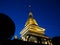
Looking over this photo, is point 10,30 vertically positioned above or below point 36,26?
below

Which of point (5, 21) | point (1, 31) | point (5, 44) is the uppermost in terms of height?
point (5, 21)

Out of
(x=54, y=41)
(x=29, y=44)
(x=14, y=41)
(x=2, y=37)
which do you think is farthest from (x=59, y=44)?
(x=2, y=37)

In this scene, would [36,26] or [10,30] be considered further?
[36,26]

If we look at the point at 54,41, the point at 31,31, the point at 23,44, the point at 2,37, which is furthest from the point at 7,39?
the point at 31,31

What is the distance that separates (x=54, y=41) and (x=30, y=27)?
51089 mm

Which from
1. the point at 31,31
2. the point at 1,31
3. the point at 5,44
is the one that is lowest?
the point at 5,44

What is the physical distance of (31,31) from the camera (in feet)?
181

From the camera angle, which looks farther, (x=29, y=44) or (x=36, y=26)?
(x=36, y=26)

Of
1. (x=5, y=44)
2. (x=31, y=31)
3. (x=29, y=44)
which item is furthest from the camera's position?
(x=31, y=31)

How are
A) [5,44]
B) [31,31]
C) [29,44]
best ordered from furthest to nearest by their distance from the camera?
[31,31] < [29,44] < [5,44]

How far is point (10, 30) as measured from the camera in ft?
15.4

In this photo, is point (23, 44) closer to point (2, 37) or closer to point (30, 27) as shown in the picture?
point (2, 37)

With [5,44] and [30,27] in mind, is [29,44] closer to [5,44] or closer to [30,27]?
[5,44]

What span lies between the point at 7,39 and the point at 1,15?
756 mm
